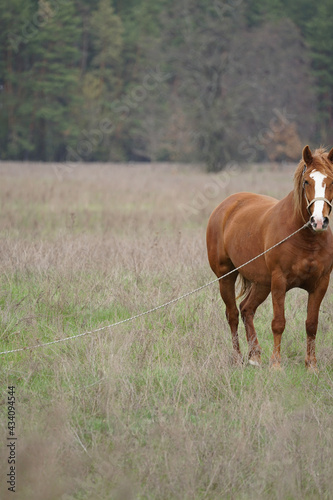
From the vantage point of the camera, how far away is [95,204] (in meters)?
14.7

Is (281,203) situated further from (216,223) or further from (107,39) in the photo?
(107,39)

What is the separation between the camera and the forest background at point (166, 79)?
29625 millimetres

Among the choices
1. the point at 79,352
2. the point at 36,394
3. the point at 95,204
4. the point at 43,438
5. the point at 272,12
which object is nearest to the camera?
the point at 43,438

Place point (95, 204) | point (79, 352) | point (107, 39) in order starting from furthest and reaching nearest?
point (107, 39) < point (95, 204) < point (79, 352)

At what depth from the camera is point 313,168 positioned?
178 inches

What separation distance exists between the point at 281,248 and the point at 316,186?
617mm

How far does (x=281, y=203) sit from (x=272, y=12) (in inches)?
1512

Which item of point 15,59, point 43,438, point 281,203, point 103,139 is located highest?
point 281,203

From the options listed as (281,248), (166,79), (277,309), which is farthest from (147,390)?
(166,79)

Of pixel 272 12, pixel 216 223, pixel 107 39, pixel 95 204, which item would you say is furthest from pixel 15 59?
pixel 216 223

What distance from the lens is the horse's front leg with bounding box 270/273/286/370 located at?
479 centimetres

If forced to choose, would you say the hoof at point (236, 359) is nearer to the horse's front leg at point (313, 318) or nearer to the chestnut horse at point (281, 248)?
the chestnut horse at point (281, 248)

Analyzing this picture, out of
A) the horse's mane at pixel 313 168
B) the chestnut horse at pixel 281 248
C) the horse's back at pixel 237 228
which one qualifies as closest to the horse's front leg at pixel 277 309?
the chestnut horse at pixel 281 248

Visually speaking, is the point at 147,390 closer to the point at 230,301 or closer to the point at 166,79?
the point at 230,301
